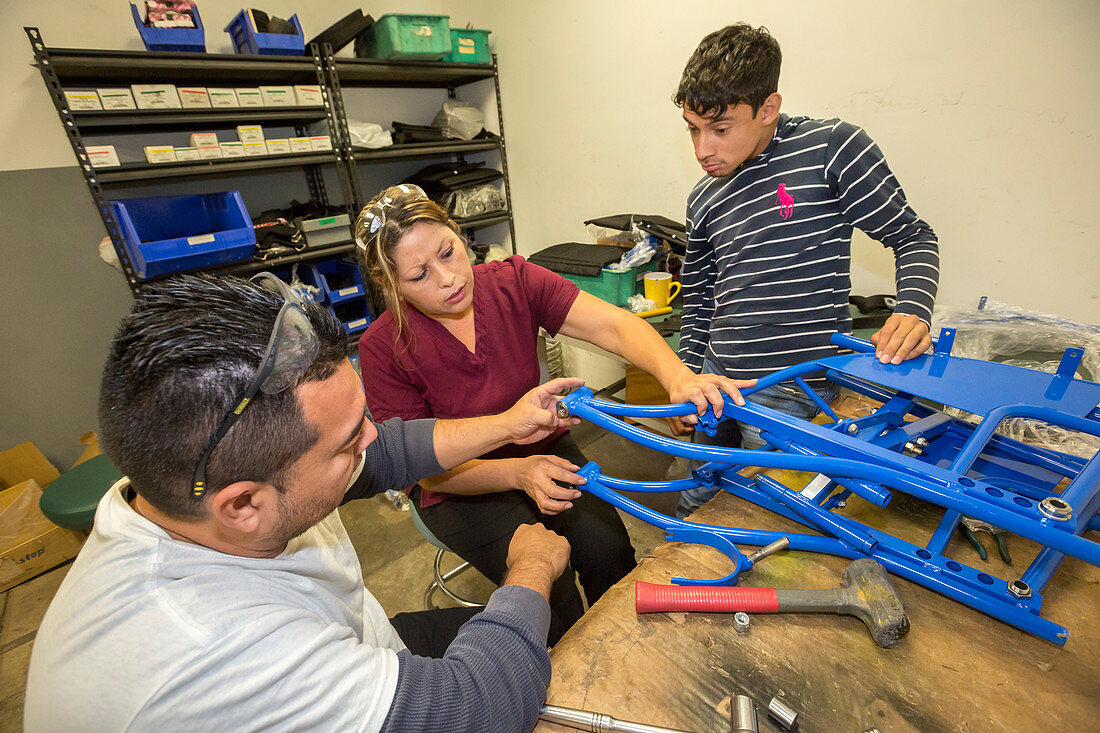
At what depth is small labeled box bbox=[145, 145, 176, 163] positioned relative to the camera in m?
2.37

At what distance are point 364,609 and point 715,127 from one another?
1.50 metres

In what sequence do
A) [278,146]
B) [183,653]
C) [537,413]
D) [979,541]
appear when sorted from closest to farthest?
1. [183,653]
2. [979,541]
3. [537,413]
4. [278,146]

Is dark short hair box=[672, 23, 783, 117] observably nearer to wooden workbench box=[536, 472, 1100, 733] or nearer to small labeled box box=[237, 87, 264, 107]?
wooden workbench box=[536, 472, 1100, 733]

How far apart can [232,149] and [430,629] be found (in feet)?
9.05

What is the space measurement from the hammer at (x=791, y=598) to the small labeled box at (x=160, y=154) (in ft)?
9.88

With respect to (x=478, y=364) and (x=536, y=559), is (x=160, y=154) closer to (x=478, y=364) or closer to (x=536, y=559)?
(x=478, y=364)

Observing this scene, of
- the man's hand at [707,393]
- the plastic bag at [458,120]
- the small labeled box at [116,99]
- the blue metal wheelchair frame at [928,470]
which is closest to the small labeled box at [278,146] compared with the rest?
the small labeled box at [116,99]

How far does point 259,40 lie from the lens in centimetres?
254

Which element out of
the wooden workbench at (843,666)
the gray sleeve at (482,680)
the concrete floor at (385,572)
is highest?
the gray sleeve at (482,680)

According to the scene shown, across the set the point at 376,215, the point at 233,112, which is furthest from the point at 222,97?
the point at 376,215

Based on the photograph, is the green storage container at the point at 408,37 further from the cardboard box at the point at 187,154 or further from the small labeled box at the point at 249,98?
the cardboard box at the point at 187,154

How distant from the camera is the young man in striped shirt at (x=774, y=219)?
1305mm

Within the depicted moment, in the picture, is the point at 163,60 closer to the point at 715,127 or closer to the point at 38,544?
the point at 38,544

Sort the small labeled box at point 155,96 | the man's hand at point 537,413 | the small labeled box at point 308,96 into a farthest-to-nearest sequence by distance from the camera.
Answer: the small labeled box at point 308,96 → the small labeled box at point 155,96 → the man's hand at point 537,413
